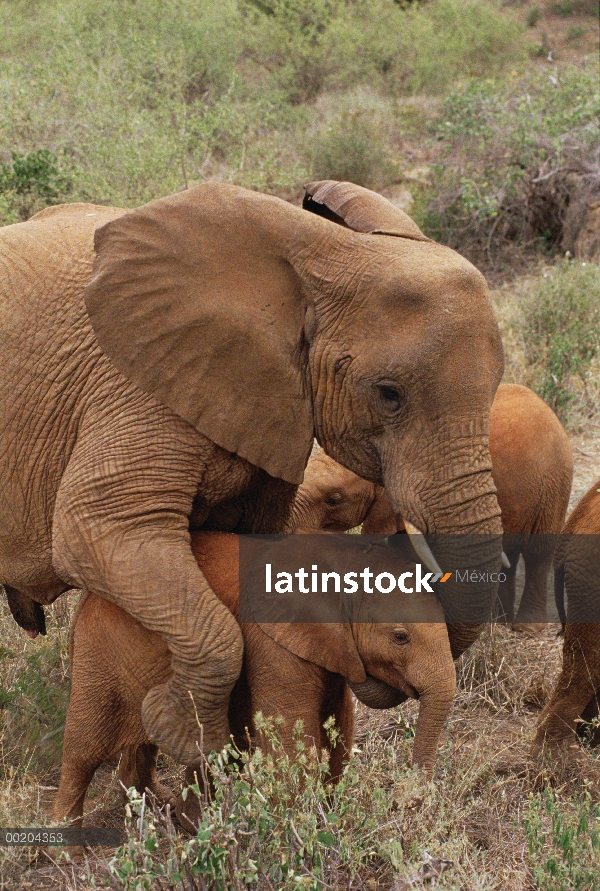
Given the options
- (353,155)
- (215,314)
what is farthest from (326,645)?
(353,155)

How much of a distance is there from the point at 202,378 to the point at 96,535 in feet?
2.03

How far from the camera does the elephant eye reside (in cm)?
358

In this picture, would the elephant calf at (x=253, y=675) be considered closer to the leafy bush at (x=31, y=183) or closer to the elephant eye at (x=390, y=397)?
the elephant eye at (x=390, y=397)

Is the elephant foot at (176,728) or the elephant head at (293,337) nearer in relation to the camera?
the elephant head at (293,337)

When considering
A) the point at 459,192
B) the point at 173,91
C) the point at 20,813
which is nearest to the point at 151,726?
the point at 20,813

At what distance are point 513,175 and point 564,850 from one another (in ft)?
30.4

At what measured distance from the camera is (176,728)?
149 inches

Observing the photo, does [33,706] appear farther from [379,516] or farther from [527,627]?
[527,627]

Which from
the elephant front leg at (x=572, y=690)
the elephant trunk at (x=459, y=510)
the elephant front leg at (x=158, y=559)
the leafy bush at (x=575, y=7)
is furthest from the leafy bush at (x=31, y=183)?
the leafy bush at (x=575, y=7)

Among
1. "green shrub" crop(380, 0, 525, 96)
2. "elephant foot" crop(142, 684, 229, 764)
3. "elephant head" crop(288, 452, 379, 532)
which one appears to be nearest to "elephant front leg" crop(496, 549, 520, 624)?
"elephant head" crop(288, 452, 379, 532)

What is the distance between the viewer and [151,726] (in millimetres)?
3816

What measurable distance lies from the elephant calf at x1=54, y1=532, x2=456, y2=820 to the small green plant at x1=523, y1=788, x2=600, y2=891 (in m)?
0.40

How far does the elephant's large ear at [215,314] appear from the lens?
3.74 meters

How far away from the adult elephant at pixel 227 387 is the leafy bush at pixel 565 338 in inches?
175
